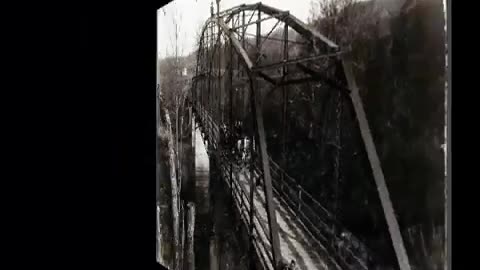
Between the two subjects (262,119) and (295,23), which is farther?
(262,119)

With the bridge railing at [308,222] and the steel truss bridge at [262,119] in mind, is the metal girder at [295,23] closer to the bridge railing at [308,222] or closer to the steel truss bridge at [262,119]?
the steel truss bridge at [262,119]

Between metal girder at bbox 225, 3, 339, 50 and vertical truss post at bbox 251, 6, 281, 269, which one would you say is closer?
metal girder at bbox 225, 3, 339, 50

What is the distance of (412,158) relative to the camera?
1.80 meters

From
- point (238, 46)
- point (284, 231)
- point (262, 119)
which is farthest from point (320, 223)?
point (238, 46)

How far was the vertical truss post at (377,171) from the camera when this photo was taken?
1849 millimetres

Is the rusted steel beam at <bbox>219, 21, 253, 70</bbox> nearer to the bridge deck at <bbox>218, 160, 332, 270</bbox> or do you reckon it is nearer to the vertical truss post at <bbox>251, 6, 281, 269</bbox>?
the vertical truss post at <bbox>251, 6, 281, 269</bbox>

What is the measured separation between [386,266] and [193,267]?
2.02 meters

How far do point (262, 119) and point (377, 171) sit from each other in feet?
2.92

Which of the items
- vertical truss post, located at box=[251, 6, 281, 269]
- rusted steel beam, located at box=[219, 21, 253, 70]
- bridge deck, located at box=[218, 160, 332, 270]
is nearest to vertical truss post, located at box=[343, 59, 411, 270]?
bridge deck, located at box=[218, 160, 332, 270]

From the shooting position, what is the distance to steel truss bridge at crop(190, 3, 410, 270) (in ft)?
6.93

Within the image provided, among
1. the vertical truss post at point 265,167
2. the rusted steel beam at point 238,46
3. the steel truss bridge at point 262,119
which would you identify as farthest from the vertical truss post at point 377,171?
the rusted steel beam at point 238,46

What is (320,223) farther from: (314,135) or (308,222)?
(314,135)

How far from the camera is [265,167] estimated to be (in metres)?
2.71
